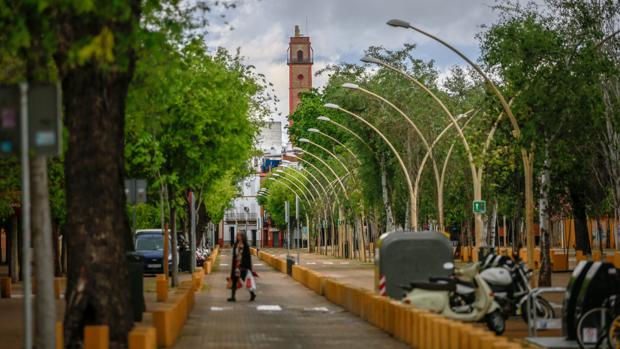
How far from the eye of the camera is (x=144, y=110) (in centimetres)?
2459

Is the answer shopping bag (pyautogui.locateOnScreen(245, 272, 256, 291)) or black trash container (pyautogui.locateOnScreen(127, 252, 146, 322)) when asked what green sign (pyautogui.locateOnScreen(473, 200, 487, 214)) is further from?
black trash container (pyautogui.locateOnScreen(127, 252, 146, 322))

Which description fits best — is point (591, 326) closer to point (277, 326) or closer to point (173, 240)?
point (277, 326)

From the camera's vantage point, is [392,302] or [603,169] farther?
[603,169]

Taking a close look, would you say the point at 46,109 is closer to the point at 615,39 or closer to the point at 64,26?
the point at 64,26

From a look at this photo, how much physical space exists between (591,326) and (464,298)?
5.80m

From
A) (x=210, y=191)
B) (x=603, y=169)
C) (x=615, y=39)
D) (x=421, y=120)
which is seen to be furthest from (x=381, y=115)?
(x=615, y=39)

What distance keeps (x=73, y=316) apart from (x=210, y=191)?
4367 centimetres

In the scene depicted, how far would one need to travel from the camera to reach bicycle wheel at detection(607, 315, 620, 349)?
18.0 m

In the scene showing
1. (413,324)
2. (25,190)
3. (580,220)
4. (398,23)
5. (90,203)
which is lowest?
(413,324)

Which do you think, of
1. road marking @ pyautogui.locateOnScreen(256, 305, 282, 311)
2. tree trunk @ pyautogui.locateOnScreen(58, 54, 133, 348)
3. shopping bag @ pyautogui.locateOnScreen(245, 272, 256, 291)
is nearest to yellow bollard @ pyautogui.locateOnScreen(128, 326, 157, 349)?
tree trunk @ pyautogui.locateOnScreen(58, 54, 133, 348)

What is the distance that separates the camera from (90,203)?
63.0 feet

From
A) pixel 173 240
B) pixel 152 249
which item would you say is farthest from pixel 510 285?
pixel 152 249

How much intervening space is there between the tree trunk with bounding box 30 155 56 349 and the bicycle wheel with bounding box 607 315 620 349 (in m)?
6.89

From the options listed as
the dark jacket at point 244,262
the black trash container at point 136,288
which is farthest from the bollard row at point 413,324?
the black trash container at point 136,288
